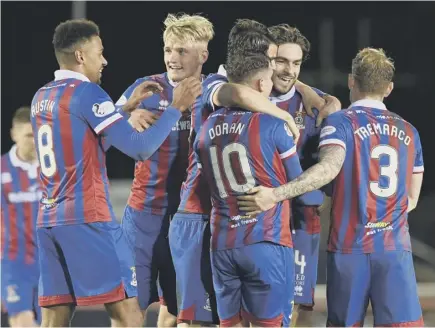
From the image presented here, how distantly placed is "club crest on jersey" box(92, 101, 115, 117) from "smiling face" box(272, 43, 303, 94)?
4.10 ft

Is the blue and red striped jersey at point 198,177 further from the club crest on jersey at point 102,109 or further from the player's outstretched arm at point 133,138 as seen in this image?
the club crest on jersey at point 102,109

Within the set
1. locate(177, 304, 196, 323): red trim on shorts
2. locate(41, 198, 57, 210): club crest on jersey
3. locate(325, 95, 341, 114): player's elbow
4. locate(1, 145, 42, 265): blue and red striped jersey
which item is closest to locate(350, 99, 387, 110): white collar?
locate(325, 95, 341, 114): player's elbow

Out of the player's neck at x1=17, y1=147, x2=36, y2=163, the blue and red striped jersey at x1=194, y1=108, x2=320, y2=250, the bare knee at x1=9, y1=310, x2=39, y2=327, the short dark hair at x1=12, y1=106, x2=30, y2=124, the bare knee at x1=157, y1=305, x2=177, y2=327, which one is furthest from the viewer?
the player's neck at x1=17, y1=147, x2=36, y2=163

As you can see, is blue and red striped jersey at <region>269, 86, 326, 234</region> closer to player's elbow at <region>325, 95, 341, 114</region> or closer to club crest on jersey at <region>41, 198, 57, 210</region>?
player's elbow at <region>325, 95, 341, 114</region>

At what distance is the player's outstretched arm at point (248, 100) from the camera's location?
234 inches

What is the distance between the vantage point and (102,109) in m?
5.99

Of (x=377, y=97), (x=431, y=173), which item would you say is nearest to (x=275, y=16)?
(x=431, y=173)

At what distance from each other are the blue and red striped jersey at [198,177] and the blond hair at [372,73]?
2.70 ft

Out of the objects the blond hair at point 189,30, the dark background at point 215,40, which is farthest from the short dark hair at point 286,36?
the dark background at point 215,40

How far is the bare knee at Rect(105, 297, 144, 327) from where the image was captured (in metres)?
6.10

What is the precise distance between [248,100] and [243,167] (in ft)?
1.27

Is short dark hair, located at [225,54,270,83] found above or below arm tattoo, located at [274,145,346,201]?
above

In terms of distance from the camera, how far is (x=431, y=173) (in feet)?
76.8

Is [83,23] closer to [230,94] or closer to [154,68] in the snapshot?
[230,94]
